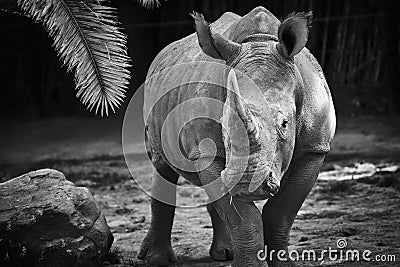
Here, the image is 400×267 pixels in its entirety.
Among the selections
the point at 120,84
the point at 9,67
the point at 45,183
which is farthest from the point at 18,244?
the point at 9,67

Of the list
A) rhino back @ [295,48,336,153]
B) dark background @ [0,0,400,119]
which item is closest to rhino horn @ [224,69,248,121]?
rhino back @ [295,48,336,153]

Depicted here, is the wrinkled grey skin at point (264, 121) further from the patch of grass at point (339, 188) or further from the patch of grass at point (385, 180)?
the patch of grass at point (385, 180)

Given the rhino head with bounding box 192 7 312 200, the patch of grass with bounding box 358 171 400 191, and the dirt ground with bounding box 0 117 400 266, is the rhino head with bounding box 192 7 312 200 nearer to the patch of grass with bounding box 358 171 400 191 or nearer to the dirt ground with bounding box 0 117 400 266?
the dirt ground with bounding box 0 117 400 266

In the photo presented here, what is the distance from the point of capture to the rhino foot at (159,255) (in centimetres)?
666

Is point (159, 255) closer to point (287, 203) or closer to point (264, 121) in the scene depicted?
point (287, 203)

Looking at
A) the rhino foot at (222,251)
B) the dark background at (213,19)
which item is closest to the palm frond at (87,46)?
the rhino foot at (222,251)

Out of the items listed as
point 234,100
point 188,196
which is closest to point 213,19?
point 188,196

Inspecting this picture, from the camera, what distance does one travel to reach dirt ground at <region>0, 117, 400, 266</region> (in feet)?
22.5

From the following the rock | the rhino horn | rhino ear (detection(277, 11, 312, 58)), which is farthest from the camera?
the rock

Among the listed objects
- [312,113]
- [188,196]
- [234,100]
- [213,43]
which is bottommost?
[188,196]

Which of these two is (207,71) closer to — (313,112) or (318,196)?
(313,112)

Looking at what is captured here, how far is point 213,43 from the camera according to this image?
507 centimetres

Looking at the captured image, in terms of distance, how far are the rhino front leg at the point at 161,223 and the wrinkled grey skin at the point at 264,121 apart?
2.61 feet

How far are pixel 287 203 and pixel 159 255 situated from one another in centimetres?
158
